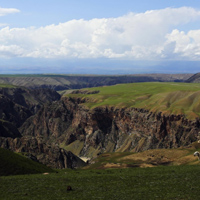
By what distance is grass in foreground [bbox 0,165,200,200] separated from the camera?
4097 cm

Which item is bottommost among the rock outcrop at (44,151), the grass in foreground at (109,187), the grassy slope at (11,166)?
the rock outcrop at (44,151)

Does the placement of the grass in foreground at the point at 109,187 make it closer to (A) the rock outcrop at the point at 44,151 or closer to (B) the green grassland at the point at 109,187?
(B) the green grassland at the point at 109,187

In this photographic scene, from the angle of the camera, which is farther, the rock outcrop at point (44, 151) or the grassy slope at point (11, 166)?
the rock outcrop at point (44, 151)

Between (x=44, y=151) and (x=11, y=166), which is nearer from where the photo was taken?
(x=11, y=166)

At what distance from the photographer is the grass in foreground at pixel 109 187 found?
134ft

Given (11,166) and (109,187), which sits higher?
(109,187)

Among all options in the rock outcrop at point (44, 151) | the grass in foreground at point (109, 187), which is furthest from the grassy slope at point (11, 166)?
the rock outcrop at point (44, 151)

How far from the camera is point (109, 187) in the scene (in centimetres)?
4600

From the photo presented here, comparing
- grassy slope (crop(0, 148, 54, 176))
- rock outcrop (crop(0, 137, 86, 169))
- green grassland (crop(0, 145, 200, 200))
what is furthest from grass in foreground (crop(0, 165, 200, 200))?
rock outcrop (crop(0, 137, 86, 169))

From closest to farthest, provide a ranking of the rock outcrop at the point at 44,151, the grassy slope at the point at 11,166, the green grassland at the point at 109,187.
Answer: the green grassland at the point at 109,187 → the grassy slope at the point at 11,166 → the rock outcrop at the point at 44,151

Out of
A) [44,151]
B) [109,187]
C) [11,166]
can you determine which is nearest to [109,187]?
[109,187]

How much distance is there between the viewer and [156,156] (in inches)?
5162

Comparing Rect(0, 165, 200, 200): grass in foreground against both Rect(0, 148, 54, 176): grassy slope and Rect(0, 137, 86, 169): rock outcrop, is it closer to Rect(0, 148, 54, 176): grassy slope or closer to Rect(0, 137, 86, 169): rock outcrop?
Rect(0, 148, 54, 176): grassy slope

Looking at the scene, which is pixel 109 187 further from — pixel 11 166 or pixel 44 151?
A: pixel 44 151
